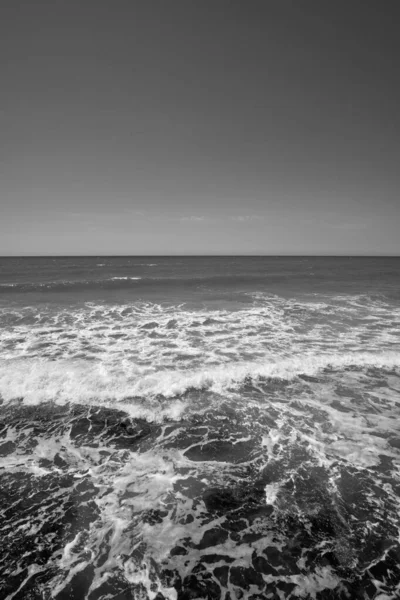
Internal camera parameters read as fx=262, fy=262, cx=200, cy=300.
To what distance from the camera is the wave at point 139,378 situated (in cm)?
702

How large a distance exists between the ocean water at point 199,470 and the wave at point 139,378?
6 cm

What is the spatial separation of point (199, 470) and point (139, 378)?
371cm

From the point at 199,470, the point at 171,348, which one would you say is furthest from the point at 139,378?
the point at 199,470

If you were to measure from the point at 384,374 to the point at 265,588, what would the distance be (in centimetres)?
736

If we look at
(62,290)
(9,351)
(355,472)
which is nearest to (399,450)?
(355,472)

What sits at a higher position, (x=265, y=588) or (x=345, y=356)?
(x=345, y=356)

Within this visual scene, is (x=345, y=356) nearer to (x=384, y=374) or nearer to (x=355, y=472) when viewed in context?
(x=384, y=374)

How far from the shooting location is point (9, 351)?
32.2 ft

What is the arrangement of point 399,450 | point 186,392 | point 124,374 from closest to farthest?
point 399,450 → point 186,392 → point 124,374

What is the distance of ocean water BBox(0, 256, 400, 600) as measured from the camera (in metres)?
3.32

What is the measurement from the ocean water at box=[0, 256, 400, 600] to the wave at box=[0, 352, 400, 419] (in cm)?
6

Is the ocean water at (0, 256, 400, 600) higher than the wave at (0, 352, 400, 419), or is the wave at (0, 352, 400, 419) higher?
the wave at (0, 352, 400, 419)

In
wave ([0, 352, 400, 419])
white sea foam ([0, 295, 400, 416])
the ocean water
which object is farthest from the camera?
white sea foam ([0, 295, 400, 416])

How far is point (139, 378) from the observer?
7.94 metres
